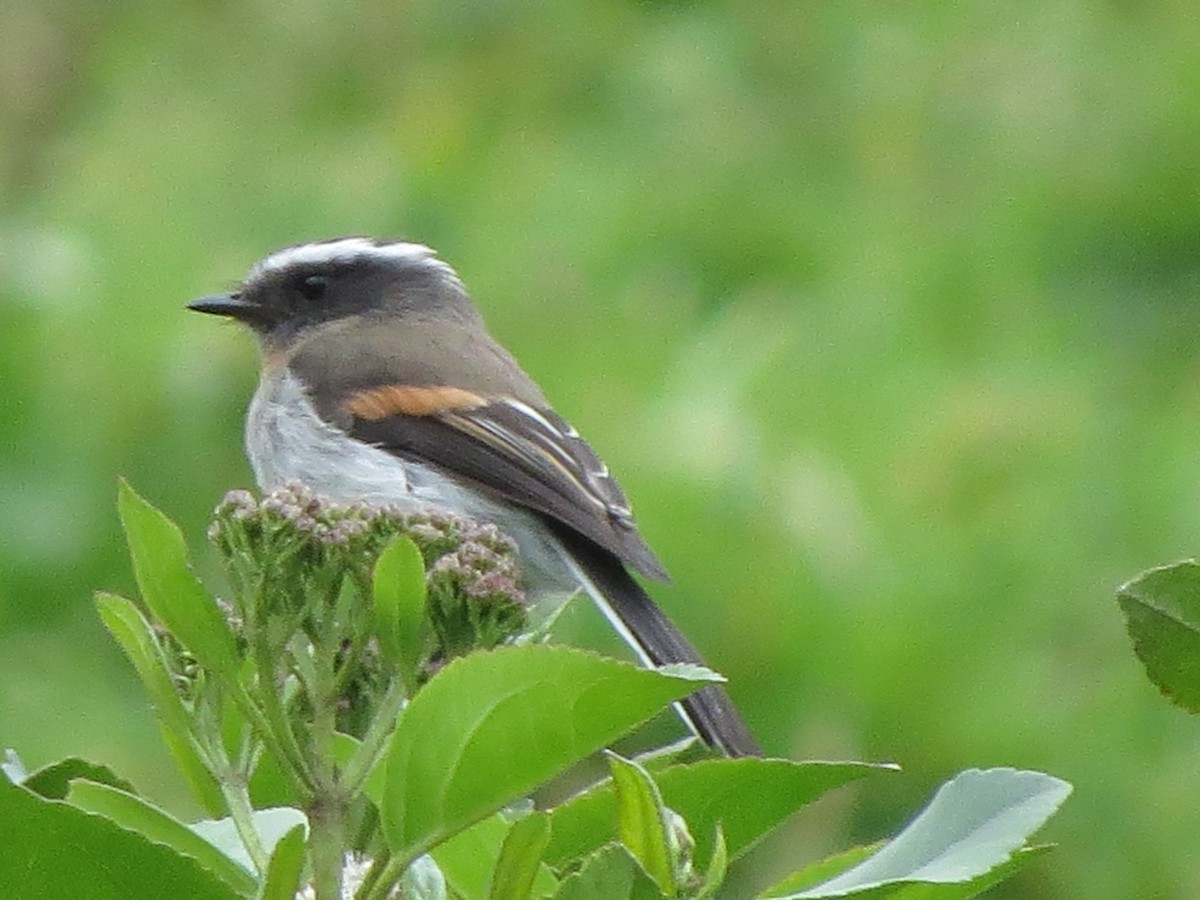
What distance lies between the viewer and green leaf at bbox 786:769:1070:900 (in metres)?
1.25

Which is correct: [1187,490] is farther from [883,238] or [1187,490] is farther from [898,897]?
[898,897]

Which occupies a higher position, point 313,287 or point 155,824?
point 313,287

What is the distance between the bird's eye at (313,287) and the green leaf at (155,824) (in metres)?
3.73

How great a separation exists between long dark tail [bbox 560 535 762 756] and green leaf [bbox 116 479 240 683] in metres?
1.34

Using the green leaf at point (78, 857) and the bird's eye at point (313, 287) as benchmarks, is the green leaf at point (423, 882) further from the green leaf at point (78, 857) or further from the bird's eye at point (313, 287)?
the bird's eye at point (313, 287)

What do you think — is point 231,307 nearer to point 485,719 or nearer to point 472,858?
point 472,858

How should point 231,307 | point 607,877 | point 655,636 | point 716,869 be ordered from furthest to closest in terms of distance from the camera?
point 231,307 < point 655,636 < point 716,869 < point 607,877

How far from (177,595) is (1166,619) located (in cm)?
57

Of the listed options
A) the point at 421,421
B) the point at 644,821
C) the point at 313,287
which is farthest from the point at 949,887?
the point at 313,287

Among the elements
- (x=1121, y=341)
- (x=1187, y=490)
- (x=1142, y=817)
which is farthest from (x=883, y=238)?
(x=1142, y=817)

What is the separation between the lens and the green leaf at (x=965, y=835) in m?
1.25

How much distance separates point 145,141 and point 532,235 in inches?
53.5

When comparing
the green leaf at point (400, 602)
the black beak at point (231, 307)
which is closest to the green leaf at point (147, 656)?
the green leaf at point (400, 602)

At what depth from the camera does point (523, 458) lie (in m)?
4.01
